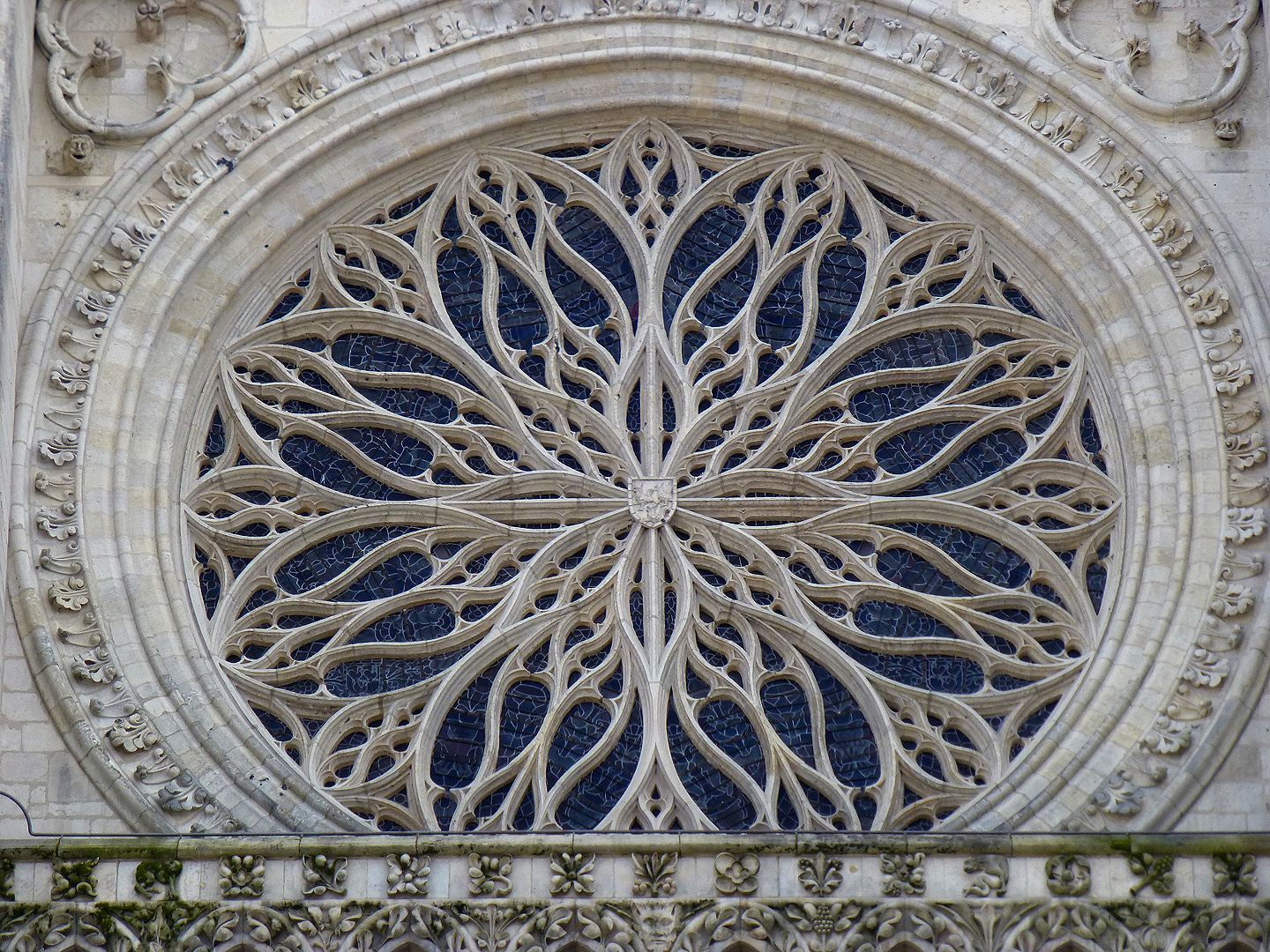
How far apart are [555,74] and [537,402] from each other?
2384 mm

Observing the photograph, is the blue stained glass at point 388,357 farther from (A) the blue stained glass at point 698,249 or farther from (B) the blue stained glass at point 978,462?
(B) the blue stained glass at point 978,462

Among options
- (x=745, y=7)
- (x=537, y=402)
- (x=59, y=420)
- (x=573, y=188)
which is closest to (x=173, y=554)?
(x=59, y=420)

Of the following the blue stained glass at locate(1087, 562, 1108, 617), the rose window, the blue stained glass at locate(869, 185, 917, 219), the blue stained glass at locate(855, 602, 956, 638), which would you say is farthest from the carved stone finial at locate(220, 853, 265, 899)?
the blue stained glass at locate(869, 185, 917, 219)

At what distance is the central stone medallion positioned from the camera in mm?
18922

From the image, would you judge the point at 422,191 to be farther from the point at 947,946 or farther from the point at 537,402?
the point at 947,946

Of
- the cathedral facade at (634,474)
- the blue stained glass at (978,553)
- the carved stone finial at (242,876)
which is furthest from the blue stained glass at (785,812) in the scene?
the carved stone finial at (242,876)

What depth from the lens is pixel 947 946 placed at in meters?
16.3

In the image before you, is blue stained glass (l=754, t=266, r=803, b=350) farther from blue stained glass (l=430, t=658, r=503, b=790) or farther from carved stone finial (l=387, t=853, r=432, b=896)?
carved stone finial (l=387, t=853, r=432, b=896)

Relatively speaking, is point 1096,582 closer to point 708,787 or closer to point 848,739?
point 848,739

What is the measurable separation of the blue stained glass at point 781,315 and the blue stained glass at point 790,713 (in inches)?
97.9

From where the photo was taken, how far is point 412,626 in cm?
1873

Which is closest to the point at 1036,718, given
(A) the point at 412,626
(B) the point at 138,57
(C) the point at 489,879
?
(C) the point at 489,879

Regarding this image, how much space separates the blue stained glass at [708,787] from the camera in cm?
1798

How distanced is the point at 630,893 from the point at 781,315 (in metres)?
4.88
